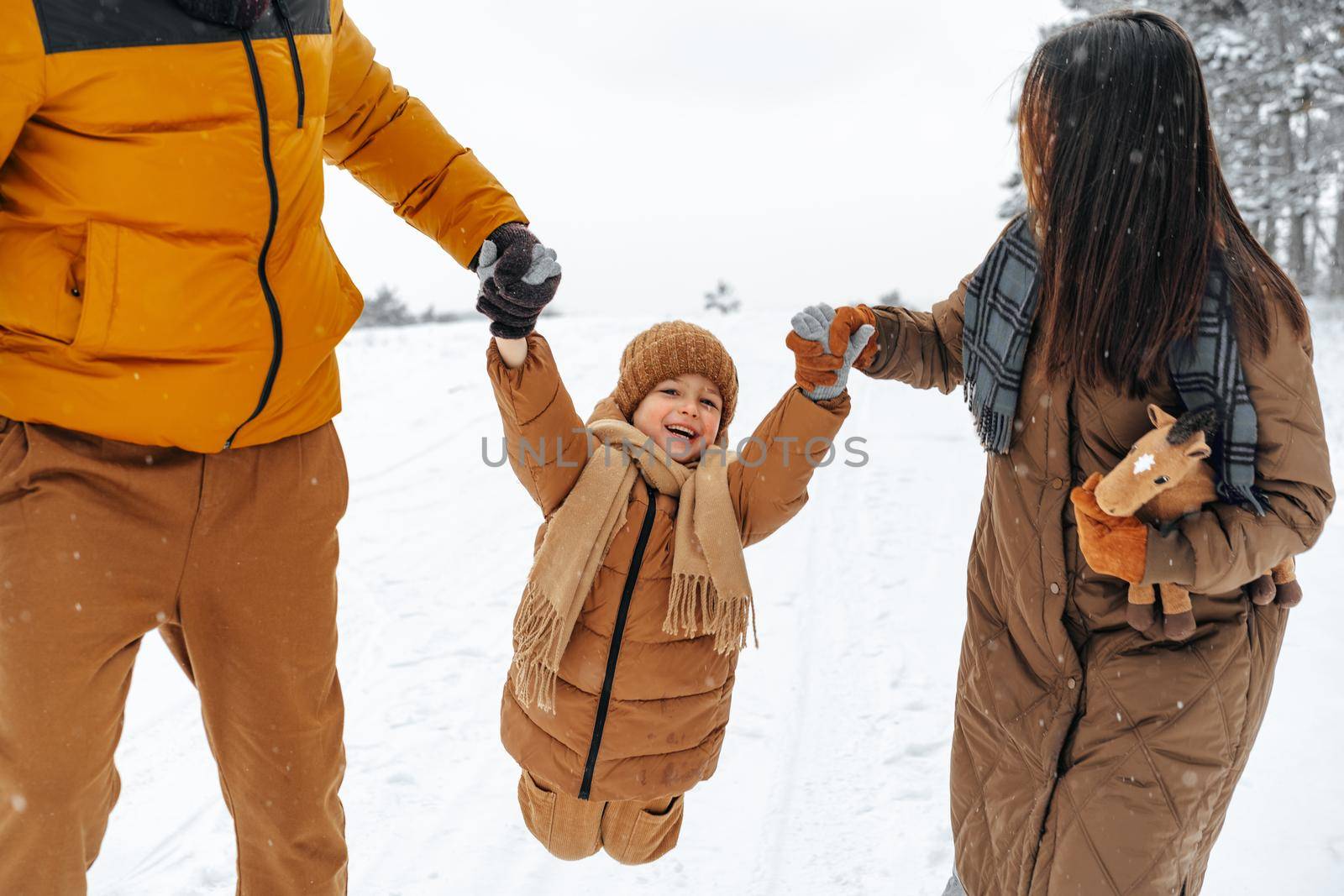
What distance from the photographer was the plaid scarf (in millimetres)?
2000

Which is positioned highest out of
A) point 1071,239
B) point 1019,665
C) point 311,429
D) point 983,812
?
point 1071,239

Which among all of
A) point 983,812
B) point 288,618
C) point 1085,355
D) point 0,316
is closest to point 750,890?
point 983,812

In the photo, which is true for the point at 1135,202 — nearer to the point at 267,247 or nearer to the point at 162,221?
the point at 267,247

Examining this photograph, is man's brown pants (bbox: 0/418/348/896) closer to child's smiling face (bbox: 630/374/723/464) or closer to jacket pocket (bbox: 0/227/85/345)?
jacket pocket (bbox: 0/227/85/345)

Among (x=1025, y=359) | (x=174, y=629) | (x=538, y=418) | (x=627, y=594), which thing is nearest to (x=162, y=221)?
(x=174, y=629)

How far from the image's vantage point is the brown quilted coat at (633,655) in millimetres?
2689

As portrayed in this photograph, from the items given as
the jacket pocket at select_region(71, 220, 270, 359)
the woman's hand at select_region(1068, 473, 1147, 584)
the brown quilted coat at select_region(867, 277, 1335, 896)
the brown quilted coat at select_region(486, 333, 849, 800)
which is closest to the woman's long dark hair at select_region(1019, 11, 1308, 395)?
the brown quilted coat at select_region(867, 277, 1335, 896)

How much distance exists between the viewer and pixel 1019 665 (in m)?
2.34

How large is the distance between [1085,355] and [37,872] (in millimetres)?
2306

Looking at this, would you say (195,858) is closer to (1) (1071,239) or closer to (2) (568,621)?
(2) (568,621)

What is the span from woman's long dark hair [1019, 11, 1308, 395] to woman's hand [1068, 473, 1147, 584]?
26 cm

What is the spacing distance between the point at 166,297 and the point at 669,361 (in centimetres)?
140

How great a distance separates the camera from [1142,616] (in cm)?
212

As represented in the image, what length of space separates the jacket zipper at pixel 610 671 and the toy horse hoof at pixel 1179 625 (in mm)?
1290
